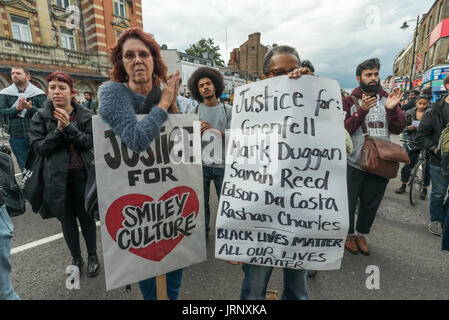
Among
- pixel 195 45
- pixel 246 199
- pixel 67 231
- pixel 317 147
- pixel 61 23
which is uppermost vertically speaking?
pixel 195 45

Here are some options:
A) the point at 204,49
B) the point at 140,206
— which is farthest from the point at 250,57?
the point at 140,206

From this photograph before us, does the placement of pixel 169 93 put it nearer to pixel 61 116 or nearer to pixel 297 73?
pixel 297 73

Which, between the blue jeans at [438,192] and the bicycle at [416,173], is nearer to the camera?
the blue jeans at [438,192]

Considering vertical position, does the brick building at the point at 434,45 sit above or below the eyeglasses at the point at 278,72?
above

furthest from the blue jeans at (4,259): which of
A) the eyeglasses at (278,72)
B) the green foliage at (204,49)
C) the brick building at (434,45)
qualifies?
the green foliage at (204,49)

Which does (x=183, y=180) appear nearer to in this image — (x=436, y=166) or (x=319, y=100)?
(x=319, y=100)

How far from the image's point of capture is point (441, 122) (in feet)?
9.79

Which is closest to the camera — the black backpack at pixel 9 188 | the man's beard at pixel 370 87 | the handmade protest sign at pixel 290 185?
the handmade protest sign at pixel 290 185

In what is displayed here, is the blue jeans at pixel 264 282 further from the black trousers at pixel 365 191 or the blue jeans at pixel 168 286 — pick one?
the black trousers at pixel 365 191

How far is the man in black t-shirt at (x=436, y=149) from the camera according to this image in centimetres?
296

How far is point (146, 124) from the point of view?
4.05ft

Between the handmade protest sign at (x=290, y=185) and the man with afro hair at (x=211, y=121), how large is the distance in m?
1.07

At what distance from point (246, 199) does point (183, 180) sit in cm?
43
